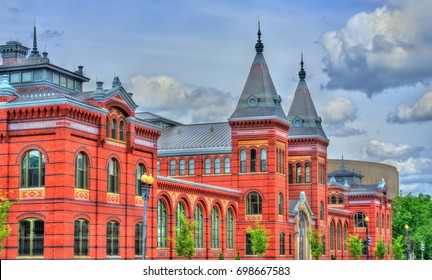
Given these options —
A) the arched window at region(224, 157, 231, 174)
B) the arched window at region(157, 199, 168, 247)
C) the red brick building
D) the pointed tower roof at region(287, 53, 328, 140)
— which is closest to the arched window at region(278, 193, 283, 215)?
the red brick building

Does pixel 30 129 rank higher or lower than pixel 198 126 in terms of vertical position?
lower

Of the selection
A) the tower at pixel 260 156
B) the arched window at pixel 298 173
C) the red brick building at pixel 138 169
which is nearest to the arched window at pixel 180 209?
the red brick building at pixel 138 169

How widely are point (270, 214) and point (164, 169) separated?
15.1 metres

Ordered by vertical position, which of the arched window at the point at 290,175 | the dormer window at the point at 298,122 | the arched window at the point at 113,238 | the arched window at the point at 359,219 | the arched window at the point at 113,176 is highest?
the dormer window at the point at 298,122

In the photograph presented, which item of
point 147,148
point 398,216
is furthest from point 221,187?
point 398,216

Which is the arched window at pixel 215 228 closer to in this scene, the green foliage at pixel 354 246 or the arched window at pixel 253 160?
the arched window at pixel 253 160

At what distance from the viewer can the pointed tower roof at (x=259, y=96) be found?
257 ft

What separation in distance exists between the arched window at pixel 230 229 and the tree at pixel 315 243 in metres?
12.6

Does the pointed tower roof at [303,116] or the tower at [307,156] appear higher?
the pointed tower roof at [303,116]

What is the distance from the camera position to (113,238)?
51.8m

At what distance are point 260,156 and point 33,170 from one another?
34778 mm
